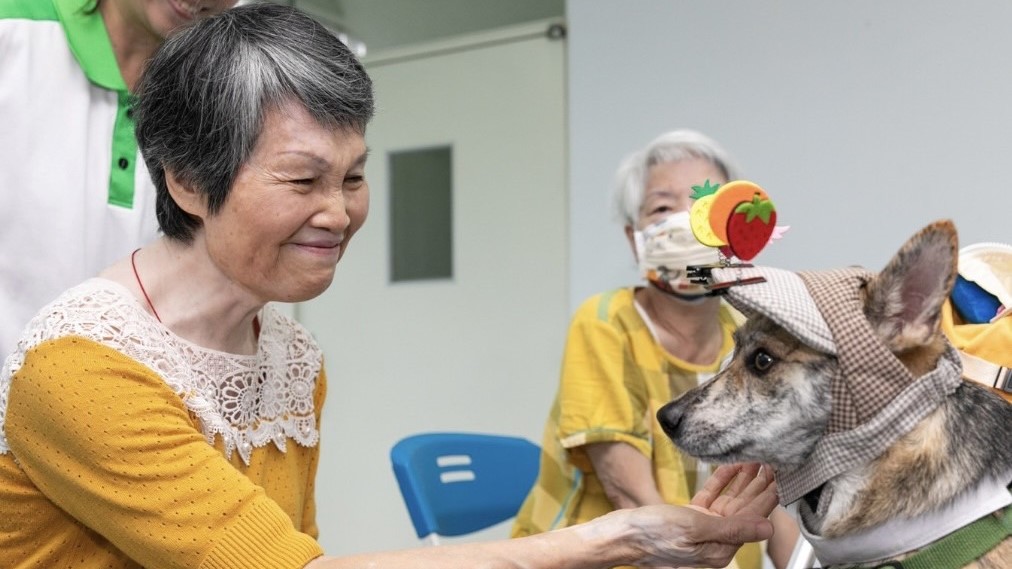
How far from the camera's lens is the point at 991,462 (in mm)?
1071

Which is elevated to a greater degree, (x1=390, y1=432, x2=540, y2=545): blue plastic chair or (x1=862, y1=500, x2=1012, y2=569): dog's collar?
(x1=862, y1=500, x2=1012, y2=569): dog's collar

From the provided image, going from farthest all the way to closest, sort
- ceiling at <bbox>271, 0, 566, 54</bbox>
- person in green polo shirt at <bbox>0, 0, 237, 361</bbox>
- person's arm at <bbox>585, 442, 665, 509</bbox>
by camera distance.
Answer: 1. ceiling at <bbox>271, 0, 566, 54</bbox>
2. person's arm at <bbox>585, 442, 665, 509</bbox>
3. person in green polo shirt at <bbox>0, 0, 237, 361</bbox>

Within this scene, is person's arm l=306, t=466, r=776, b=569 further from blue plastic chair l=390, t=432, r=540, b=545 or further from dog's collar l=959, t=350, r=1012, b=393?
blue plastic chair l=390, t=432, r=540, b=545

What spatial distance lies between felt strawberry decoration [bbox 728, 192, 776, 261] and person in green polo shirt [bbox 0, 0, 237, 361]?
831 mm

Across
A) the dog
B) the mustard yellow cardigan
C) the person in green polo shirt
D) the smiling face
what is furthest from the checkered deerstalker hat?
the person in green polo shirt

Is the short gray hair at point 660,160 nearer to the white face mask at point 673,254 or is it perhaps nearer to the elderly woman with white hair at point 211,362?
the white face mask at point 673,254

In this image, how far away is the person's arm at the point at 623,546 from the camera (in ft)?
3.75

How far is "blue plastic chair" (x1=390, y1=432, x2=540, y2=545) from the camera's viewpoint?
74.2 inches

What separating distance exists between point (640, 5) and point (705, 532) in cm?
206

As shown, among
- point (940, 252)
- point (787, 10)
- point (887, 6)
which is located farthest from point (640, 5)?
point (940, 252)

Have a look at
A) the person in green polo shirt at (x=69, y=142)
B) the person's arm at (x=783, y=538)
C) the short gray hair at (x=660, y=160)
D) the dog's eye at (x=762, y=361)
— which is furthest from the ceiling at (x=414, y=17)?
the dog's eye at (x=762, y=361)

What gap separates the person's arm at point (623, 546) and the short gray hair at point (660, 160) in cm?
87

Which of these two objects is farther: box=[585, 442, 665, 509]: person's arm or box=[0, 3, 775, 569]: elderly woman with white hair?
box=[585, 442, 665, 509]: person's arm

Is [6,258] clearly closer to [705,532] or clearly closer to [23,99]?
[23,99]
